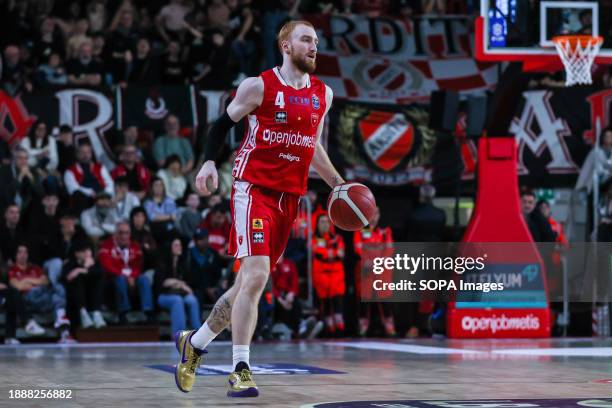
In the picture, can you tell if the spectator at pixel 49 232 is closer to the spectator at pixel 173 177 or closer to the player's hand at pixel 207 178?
the spectator at pixel 173 177

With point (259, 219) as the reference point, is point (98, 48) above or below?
above

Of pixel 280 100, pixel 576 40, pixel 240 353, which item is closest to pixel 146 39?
pixel 576 40

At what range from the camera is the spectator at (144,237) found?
1616 cm

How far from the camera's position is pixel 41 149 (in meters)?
16.9

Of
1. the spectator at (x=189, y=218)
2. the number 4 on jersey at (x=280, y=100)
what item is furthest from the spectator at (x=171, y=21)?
the number 4 on jersey at (x=280, y=100)

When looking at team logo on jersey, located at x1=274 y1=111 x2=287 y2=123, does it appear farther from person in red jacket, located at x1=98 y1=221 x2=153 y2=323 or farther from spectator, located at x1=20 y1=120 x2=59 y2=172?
spectator, located at x1=20 y1=120 x2=59 y2=172

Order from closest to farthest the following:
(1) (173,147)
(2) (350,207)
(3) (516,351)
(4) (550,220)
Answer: (2) (350,207) < (3) (516,351) < (4) (550,220) < (1) (173,147)

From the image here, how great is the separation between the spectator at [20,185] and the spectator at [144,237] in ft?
4.59

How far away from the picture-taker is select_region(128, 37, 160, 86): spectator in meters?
19.0

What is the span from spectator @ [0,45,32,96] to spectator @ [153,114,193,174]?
6.93 ft

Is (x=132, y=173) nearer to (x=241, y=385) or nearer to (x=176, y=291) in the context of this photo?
(x=176, y=291)

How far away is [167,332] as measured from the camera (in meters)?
16.3

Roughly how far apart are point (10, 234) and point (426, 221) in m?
5.92

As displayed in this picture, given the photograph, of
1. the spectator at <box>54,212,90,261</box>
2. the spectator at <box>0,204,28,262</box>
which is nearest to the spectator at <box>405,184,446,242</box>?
the spectator at <box>54,212,90,261</box>
